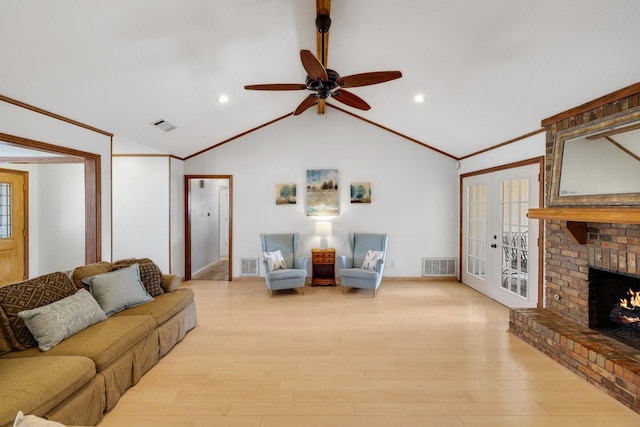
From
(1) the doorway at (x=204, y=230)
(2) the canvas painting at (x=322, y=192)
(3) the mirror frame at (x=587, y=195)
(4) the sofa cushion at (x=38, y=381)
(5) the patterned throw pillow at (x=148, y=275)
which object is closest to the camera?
(4) the sofa cushion at (x=38, y=381)

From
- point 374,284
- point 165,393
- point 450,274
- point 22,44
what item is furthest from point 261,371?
point 450,274

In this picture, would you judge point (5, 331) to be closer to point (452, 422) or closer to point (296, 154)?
point (452, 422)

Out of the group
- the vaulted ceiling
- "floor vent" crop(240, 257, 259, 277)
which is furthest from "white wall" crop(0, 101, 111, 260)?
"floor vent" crop(240, 257, 259, 277)

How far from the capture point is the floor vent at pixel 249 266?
5.82 metres

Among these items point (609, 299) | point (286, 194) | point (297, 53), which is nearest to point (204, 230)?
point (286, 194)

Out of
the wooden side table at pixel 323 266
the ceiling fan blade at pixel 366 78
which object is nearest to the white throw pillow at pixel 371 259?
the wooden side table at pixel 323 266

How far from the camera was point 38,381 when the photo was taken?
167 centimetres

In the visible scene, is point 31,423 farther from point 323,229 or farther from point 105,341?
point 323,229

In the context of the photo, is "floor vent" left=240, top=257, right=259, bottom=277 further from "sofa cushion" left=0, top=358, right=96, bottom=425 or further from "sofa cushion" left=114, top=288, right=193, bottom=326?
"sofa cushion" left=0, top=358, right=96, bottom=425

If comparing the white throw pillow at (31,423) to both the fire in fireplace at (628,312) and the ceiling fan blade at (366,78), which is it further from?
the fire in fireplace at (628,312)

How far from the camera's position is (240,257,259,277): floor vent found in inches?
→ 229

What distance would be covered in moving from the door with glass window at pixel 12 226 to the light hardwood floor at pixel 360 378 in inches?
146

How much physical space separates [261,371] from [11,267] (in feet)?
17.0

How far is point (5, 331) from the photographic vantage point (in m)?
2.04
